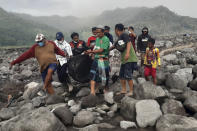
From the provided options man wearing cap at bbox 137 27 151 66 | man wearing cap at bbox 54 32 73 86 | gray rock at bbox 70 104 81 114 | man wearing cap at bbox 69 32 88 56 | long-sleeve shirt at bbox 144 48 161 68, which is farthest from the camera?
man wearing cap at bbox 137 27 151 66

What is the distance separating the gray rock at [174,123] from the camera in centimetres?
336

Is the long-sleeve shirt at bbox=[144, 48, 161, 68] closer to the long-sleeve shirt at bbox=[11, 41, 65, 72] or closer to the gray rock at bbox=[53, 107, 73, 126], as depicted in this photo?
the long-sleeve shirt at bbox=[11, 41, 65, 72]

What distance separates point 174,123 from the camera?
3.46 m

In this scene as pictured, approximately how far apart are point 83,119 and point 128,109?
1.09 m

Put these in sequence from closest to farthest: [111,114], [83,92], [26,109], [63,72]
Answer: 1. [111,114]
2. [26,109]
3. [83,92]
4. [63,72]

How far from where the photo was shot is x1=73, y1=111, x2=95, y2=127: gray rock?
4.12 meters

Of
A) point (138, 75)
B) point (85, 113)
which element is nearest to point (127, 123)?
point (85, 113)

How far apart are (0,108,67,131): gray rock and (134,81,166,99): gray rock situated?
2.20 meters

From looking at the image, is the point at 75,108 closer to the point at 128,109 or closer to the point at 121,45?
the point at 128,109

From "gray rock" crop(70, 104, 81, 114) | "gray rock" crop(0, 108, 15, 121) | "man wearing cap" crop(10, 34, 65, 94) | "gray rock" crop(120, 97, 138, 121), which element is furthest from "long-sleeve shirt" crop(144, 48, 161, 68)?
"gray rock" crop(0, 108, 15, 121)

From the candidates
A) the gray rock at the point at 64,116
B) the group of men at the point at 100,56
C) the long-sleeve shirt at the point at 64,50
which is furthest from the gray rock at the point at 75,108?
the long-sleeve shirt at the point at 64,50

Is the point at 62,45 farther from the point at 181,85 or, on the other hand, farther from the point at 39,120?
the point at 181,85

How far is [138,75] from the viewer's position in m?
7.65

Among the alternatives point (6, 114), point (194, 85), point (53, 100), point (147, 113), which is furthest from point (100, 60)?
point (194, 85)
